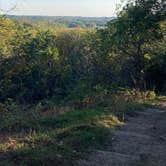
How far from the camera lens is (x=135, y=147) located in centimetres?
862

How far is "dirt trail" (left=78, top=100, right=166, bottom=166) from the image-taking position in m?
7.39

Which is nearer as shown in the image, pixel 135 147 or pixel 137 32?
pixel 135 147

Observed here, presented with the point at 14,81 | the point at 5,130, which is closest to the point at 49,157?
the point at 5,130

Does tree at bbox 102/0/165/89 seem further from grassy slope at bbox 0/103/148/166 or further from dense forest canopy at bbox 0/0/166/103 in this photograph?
grassy slope at bbox 0/103/148/166

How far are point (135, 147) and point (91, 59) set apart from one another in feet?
109

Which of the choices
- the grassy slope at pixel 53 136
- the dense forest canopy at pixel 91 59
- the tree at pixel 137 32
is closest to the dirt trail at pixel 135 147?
the grassy slope at pixel 53 136

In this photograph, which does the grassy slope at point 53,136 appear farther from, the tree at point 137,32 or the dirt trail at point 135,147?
the tree at point 137,32

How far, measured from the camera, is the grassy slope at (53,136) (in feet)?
22.7

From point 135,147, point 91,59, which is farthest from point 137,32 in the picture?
point 91,59

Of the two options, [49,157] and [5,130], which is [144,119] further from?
[49,157]

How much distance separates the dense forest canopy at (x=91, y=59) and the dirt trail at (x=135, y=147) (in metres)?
7.40

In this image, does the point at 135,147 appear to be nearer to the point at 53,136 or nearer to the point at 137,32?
the point at 53,136

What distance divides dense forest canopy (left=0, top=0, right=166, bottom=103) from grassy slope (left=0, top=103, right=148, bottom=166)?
6109 millimetres

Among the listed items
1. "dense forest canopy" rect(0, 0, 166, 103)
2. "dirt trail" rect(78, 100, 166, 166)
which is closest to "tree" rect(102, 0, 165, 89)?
"dense forest canopy" rect(0, 0, 166, 103)
